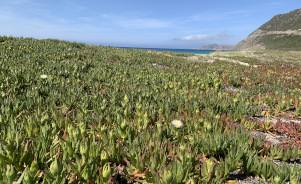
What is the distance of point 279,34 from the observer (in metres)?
124

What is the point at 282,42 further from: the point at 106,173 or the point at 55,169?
the point at 55,169

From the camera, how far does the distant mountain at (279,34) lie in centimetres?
10502

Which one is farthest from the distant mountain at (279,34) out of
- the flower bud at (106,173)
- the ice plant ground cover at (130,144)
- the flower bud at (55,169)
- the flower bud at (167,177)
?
the flower bud at (55,169)

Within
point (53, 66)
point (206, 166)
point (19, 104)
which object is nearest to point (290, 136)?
point (206, 166)

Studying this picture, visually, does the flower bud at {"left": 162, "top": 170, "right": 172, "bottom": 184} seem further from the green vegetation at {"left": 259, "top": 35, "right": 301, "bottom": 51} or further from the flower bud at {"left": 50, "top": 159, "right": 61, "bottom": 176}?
the green vegetation at {"left": 259, "top": 35, "right": 301, "bottom": 51}

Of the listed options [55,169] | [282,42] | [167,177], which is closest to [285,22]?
[282,42]

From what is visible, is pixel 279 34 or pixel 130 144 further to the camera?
pixel 279 34

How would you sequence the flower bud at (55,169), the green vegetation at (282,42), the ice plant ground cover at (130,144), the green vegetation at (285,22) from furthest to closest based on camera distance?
the green vegetation at (285,22) → the green vegetation at (282,42) → the ice plant ground cover at (130,144) → the flower bud at (55,169)

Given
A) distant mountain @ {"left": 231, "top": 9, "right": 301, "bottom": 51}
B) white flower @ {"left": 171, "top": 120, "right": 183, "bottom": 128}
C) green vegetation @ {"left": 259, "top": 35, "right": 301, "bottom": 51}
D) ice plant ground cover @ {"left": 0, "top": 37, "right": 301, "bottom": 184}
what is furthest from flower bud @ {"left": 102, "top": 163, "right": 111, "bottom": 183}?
distant mountain @ {"left": 231, "top": 9, "right": 301, "bottom": 51}

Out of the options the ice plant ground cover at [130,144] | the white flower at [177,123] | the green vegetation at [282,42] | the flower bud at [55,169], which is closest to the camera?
the flower bud at [55,169]

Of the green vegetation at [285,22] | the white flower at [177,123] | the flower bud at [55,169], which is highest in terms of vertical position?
the green vegetation at [285,22]

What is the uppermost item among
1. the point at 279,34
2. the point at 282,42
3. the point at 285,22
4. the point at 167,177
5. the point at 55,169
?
the point at 285,22

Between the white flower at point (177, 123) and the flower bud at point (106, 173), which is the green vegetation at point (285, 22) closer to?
the white flower at point (177, 123)

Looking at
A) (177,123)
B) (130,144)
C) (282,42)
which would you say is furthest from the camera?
(282,42)
